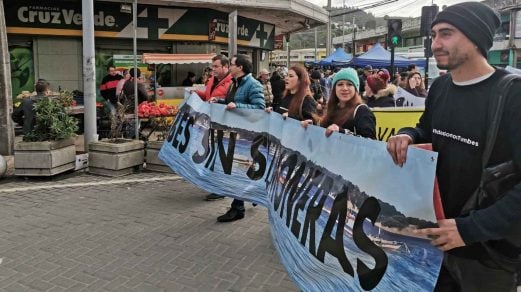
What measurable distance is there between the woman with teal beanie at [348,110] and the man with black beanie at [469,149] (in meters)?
1.57

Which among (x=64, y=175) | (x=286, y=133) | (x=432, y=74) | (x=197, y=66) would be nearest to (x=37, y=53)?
(x=197, y=66)

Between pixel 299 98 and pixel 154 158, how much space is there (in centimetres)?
399

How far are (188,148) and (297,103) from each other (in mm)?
1634

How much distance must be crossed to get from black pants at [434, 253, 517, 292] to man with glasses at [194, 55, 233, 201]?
454 centimetres

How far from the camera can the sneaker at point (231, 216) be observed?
18.5 ft

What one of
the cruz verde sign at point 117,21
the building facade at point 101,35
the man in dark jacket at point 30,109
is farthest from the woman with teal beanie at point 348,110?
the cruz verde sign at point 117,21

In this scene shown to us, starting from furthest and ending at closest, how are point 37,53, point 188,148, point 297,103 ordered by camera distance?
point 37,53
point 188,148
point 297,103

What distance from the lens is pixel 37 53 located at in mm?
15359

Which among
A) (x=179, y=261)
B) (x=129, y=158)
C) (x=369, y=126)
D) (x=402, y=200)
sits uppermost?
(x=369, y=126)

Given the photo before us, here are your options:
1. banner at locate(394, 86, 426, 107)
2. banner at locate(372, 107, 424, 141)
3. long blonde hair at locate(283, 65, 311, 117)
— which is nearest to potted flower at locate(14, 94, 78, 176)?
long blonde hair at locate(283, 65, 311, 117)

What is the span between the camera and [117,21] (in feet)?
52.9

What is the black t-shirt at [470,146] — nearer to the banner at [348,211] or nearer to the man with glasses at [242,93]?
the banner at [348,211]

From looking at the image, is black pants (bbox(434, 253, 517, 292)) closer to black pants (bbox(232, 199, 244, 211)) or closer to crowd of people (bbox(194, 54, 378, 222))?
crowd of people (bbox(194, 54, 378, 222))

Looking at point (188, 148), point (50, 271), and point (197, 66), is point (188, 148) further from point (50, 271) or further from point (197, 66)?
point (197, 66)
